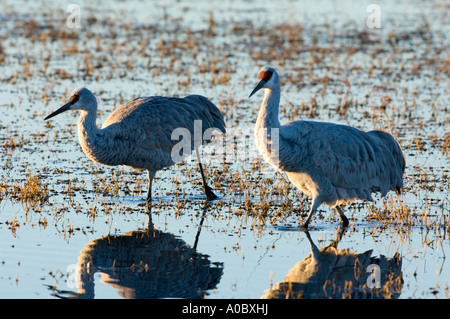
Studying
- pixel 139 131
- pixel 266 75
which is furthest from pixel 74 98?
pixel 266 75

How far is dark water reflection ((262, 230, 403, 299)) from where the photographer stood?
241 inches

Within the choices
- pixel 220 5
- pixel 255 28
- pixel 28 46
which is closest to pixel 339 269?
pixel 28 46

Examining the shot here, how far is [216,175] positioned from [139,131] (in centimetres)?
149

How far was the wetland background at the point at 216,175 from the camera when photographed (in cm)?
654

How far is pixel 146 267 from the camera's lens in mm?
6586

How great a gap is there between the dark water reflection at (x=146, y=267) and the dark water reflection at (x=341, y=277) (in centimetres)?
65

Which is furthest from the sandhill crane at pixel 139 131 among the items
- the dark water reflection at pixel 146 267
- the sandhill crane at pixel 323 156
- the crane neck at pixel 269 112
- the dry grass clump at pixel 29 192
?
the crane neck at pixel 269 112

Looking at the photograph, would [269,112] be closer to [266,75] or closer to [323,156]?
[266,75]

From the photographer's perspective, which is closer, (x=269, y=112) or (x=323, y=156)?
(x=269, y=112)

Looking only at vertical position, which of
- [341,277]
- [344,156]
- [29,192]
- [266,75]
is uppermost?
[266,75]

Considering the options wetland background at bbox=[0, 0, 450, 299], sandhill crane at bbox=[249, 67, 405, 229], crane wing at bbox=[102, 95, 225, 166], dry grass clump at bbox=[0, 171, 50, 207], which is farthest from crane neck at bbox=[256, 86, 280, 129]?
dry grass clump at bbox=[0, 171, 50, 207]

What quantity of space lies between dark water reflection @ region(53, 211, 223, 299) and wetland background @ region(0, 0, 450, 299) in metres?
0.02

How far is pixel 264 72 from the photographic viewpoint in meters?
7.54

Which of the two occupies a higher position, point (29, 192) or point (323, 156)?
point (323, 156)
